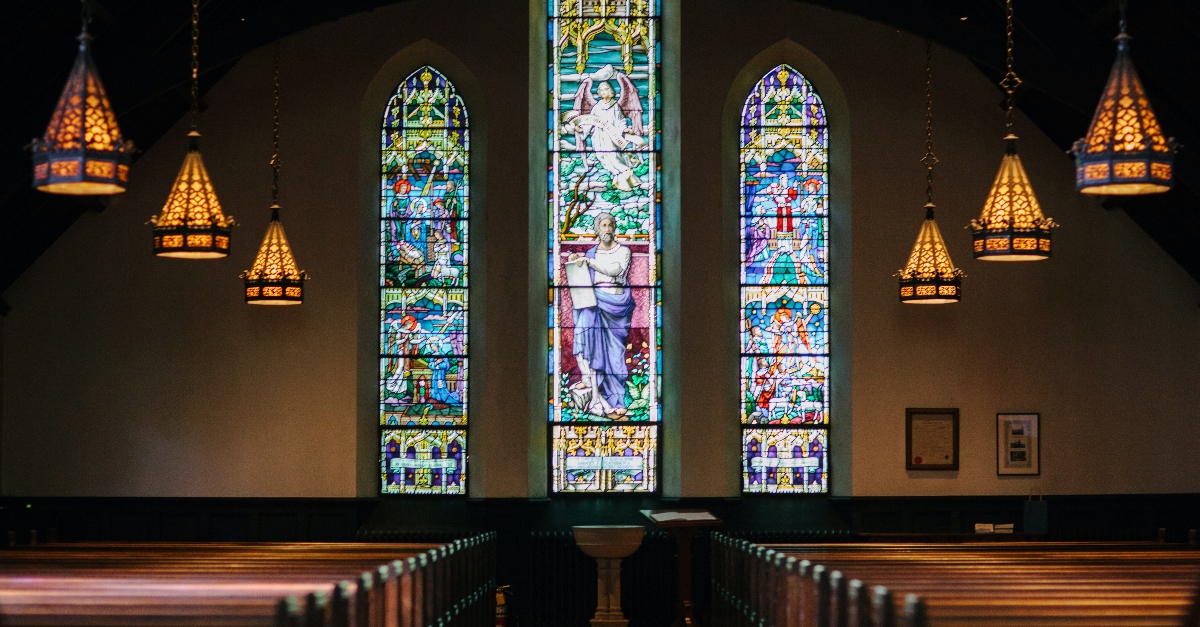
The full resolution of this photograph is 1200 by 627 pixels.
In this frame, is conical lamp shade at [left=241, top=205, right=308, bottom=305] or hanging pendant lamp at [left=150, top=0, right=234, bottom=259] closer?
hanging pendant lamp at [left=150, top=0, right=234, bottom=259]

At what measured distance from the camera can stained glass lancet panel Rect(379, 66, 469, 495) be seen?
1195 cm

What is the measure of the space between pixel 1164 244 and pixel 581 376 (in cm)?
516

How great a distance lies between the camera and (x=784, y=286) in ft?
39.8

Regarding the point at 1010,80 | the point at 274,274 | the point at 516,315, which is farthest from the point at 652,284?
the point at 1010,80

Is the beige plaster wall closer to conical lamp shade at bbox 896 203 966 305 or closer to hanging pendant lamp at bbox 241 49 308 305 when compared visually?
hanging pendant lamp at bbox 241 49 308 305

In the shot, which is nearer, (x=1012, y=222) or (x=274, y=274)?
(x=1012, y=222)

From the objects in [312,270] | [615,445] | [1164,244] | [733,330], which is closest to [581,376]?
[615,445]

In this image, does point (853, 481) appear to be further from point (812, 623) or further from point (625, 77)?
point (812, 623)

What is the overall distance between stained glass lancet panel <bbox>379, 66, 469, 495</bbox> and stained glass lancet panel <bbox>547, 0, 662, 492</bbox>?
0.84m

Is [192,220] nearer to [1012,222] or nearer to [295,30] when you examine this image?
[295,30]

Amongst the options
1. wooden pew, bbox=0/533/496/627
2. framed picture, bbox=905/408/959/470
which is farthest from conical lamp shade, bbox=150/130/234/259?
framed picture, bbox=905/408/959/470

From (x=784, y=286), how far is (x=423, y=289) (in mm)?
3224

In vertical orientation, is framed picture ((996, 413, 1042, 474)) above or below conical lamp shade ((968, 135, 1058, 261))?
below

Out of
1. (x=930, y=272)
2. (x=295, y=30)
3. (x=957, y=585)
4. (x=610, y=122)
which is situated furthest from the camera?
(x=610, y=122)
